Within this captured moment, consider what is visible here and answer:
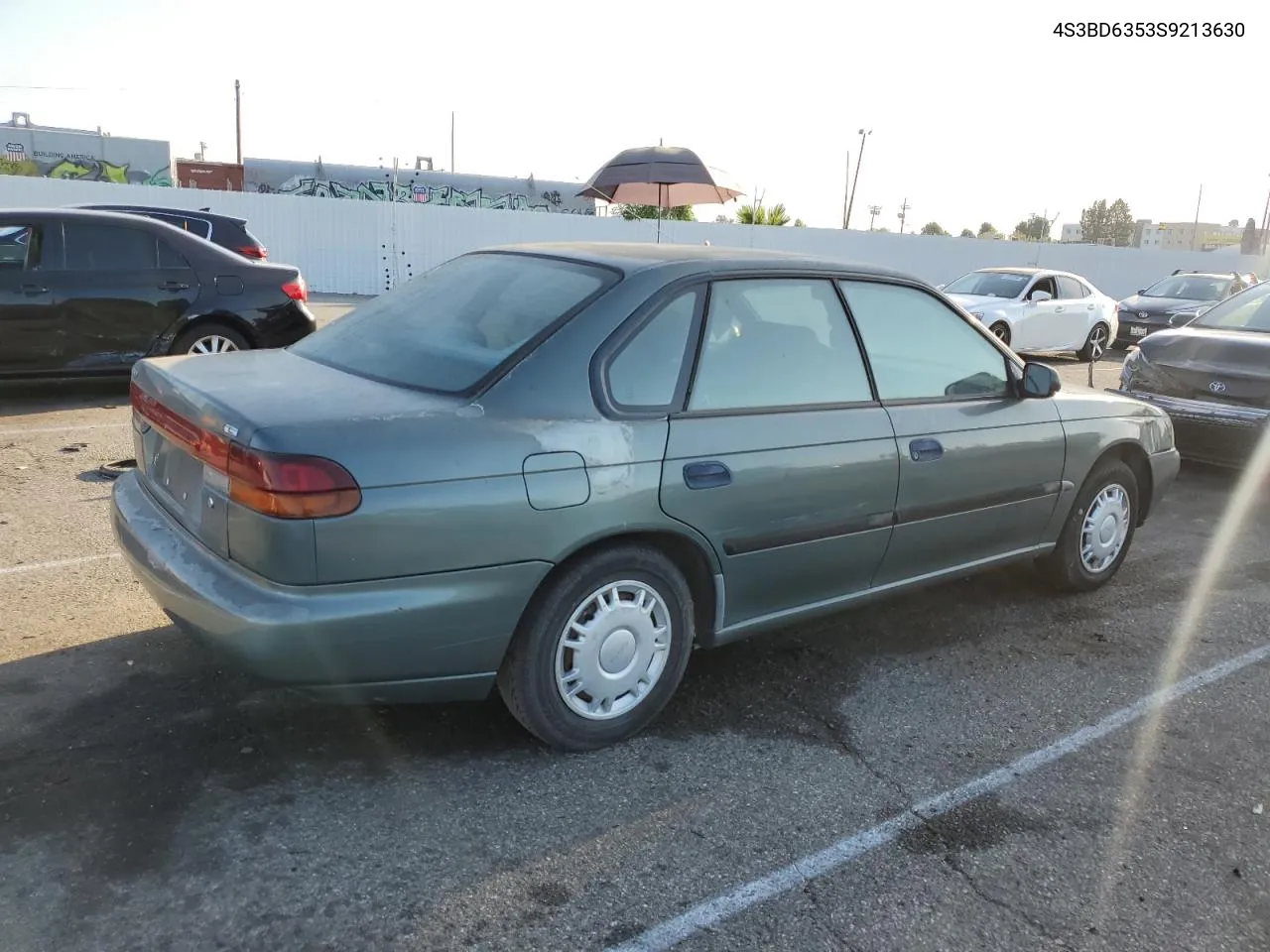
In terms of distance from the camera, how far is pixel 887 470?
3695mm

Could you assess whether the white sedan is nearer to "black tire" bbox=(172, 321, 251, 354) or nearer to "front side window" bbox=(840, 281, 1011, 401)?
"black tire" bbox=(172, 321, 251, 354)

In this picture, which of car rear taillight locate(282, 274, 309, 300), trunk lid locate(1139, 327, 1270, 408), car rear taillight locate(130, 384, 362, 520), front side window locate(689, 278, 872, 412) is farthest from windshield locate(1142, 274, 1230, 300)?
car rear taillight locate(130, 384, 362, 520)

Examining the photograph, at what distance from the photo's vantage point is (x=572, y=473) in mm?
2922

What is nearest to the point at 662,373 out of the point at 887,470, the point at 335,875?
the point at 887,470

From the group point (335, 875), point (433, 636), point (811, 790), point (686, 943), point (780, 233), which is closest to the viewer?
point (686, 943)

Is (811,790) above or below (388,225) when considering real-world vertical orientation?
below

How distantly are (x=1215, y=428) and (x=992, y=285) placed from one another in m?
8.33

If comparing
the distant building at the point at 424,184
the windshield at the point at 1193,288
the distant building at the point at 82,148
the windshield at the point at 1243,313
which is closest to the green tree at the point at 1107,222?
the distant building at the point at 424,184

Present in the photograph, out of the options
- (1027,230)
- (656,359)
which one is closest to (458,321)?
(656,359)

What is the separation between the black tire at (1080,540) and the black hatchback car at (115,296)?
652 cm

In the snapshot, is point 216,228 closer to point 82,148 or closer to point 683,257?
point 683,257

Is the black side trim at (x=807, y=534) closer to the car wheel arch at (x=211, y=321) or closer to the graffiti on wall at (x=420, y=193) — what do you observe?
the car wheel arch at (x=211, y=321)

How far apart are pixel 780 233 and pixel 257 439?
24.7 meters

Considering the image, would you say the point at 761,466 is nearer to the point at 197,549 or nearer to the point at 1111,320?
the point at 197,549
